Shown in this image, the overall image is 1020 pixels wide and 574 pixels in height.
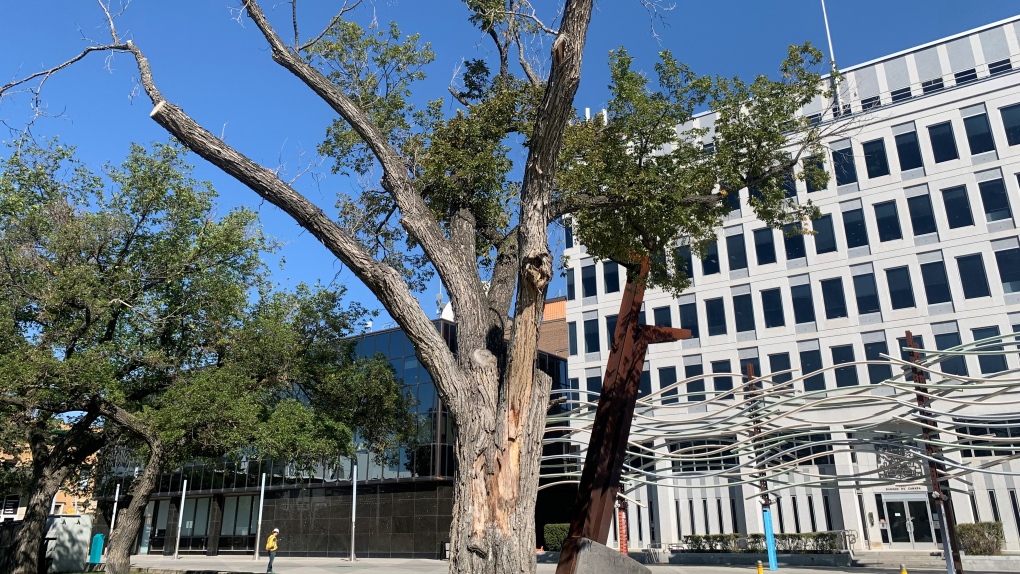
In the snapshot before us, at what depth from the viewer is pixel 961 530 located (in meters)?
25.8

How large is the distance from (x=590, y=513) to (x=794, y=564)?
2002 cm

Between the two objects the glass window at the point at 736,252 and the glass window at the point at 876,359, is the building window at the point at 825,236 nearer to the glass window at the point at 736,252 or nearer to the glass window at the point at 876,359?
the glass window at the point at 736,252

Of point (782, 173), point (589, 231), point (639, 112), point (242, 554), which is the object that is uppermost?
point (639, 112)

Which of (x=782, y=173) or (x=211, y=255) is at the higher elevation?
(x=211, y=255)

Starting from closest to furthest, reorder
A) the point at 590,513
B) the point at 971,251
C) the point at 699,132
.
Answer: the point at 590,513
the point at 699,132
the point at 971,251

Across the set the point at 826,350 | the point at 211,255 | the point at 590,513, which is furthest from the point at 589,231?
the point at 826,350

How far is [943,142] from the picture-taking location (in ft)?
105

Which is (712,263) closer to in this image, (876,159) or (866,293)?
(866,293)

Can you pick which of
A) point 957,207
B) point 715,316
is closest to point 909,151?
point 957,207

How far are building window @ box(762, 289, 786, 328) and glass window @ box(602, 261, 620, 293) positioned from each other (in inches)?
300

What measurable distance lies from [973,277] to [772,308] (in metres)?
8.12

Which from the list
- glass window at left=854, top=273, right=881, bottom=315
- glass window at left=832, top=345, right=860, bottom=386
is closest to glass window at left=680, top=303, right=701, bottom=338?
glass window at left=832, top=345, right=860, bottom=386

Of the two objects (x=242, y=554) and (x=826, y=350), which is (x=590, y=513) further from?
(x=242, y=554)

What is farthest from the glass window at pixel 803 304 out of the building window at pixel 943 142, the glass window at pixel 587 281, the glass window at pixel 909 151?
the glass window at pixel 587 281
